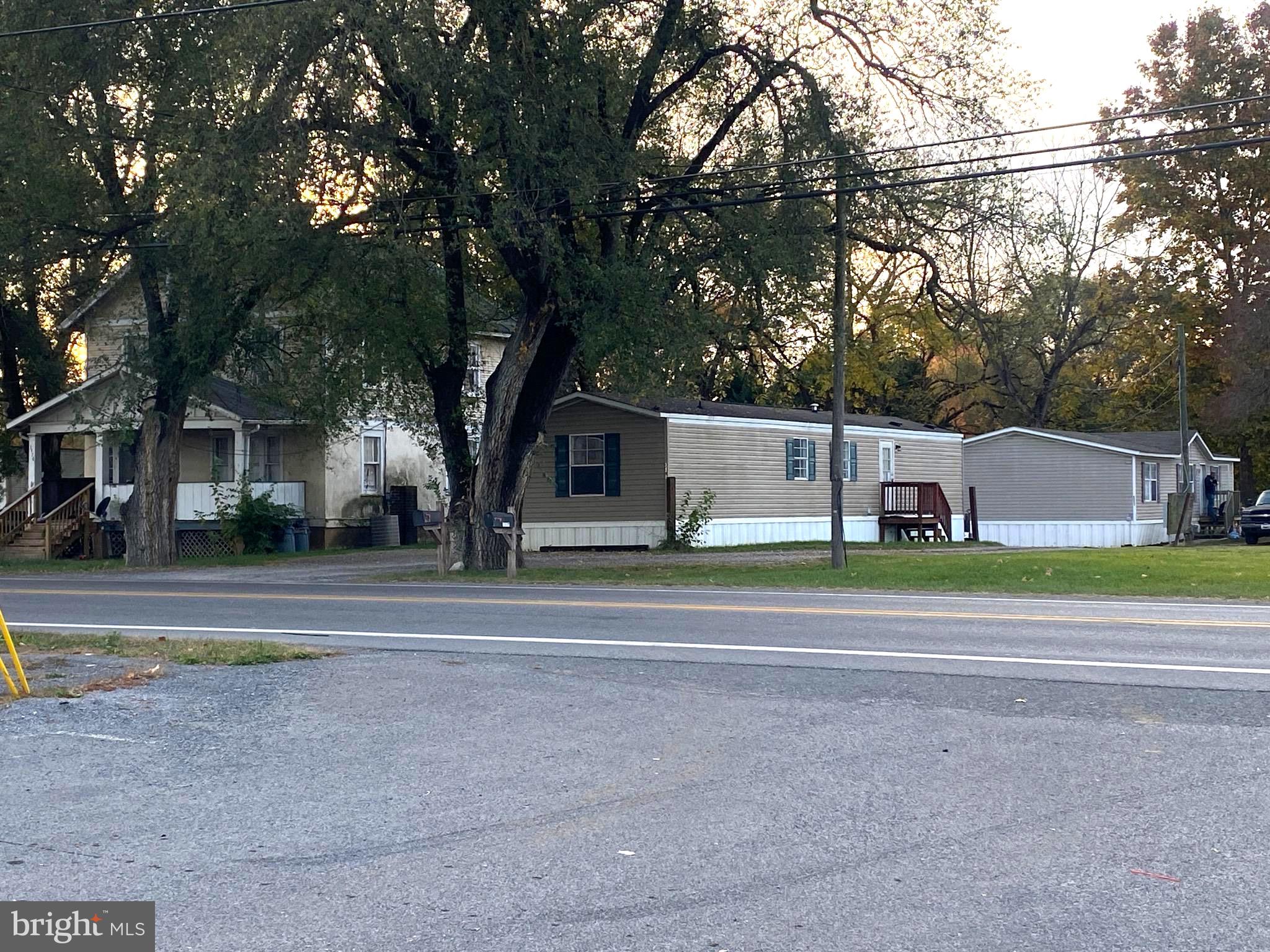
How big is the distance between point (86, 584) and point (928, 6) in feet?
60.1

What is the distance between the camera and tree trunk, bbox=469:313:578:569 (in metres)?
25.9

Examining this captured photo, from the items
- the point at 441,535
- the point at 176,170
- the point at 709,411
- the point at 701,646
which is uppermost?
the point at 176,170

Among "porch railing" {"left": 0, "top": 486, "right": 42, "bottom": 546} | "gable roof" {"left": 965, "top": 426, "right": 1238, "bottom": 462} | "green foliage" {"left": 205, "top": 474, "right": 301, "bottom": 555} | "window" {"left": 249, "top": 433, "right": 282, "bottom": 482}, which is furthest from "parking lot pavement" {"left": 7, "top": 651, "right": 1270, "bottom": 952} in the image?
"gable roof" {"left": 965, "top": 426, "right": 1238, "bottom": 462}

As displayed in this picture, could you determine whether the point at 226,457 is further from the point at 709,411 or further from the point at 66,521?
the point at 709,411

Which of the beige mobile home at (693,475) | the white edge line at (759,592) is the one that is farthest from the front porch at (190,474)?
the white edge line at (759,592)

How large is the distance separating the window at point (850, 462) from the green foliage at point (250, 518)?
1597 cm

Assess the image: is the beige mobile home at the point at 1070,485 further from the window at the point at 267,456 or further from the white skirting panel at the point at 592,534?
the window at the point at 267,456

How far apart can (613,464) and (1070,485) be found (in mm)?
19106

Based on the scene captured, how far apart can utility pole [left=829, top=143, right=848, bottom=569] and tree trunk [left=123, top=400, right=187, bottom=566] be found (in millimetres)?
15388

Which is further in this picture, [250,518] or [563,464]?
[250,518]

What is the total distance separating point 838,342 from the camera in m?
24.2

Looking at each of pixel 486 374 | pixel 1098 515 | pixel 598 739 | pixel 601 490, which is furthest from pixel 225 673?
pixel 1098 515

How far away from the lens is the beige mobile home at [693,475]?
34.0m

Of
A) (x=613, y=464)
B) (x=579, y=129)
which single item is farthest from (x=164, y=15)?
(x=613, y=464)
